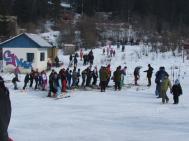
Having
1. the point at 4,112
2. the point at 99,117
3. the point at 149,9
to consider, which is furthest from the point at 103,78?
the point at 149,9

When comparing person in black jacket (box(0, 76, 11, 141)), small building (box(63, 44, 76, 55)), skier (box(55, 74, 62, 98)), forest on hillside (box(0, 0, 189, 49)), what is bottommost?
skier (box(55, 74, 62, 98))

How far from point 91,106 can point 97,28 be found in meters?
Result: 52.1

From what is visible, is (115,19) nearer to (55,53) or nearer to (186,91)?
(55,53)

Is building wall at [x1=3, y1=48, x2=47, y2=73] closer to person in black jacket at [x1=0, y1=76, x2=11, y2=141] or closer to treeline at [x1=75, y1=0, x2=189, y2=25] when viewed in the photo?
person in black jacket at [x1=0, y1=76, x2=11, y2=141]

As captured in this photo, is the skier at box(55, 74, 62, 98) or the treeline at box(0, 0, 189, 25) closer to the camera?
the skier at box(55, 74, 62, 98)

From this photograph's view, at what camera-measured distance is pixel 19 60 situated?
36031 mm

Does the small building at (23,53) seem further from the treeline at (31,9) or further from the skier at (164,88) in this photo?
the treeline at (31,9)

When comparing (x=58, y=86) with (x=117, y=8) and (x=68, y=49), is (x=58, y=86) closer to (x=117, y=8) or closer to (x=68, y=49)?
(x=68, y=49)

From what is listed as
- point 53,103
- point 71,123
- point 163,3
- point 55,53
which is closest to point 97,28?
point 163,3

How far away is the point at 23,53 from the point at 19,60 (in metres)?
0.62

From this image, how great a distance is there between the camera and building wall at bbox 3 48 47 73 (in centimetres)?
3588

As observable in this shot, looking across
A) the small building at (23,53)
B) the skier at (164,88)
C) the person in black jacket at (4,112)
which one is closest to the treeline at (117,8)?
the small building at (23,53)

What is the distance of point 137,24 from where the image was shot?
77.4 metres

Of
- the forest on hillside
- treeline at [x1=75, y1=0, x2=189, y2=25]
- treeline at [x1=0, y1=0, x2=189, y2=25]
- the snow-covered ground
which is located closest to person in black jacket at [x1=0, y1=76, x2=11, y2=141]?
the snow-covered ground
